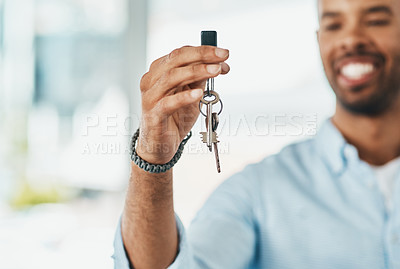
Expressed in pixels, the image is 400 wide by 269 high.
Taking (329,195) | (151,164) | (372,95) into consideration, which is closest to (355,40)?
(372,95)

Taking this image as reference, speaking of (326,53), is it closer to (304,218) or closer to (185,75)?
(304,218)

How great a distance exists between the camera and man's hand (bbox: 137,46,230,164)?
0.62 m

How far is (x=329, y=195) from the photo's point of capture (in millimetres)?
1123

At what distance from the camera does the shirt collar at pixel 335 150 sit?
1172 millimetres

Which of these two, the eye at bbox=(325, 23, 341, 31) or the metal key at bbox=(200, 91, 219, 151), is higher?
the eye at bbox=(325, 23, 341, 31)

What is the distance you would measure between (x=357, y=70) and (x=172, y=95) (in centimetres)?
71

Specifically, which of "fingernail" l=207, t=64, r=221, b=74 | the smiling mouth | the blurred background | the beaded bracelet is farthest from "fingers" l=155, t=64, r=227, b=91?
the blurred background

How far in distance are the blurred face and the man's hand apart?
611 mm

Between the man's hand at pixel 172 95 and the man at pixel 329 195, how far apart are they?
A: 0.11 metres

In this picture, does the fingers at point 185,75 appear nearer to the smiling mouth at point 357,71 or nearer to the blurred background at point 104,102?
the smiling mouth at point 357,71

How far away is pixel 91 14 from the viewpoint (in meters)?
2.54

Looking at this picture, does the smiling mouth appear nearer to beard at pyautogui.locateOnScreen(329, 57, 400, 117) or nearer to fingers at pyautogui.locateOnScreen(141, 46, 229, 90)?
beard at pyautogui.locateOnScreen(329, 57, 400, 117)

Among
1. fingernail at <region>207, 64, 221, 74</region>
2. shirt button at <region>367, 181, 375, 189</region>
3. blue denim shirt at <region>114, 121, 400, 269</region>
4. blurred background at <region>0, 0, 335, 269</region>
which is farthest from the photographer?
blurred background at <region>0, 0, 335, 269</region>

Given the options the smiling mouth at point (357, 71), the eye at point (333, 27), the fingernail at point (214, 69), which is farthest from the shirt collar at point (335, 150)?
the fingernail at point (214, 69)
